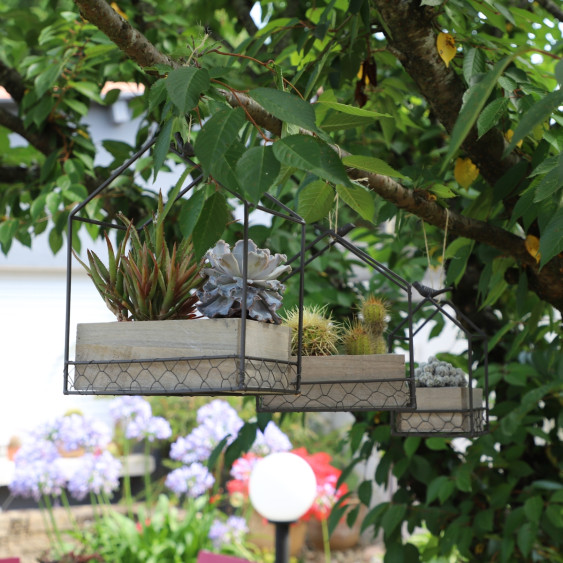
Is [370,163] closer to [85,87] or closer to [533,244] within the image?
[533,244]

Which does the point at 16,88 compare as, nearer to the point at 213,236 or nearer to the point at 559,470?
the point at 213,236

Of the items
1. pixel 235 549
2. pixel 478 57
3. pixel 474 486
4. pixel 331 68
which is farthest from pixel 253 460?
pixel 478 57

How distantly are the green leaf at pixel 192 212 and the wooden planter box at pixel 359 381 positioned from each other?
319mm

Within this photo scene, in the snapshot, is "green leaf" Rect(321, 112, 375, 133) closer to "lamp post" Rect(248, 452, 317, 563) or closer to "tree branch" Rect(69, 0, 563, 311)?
"tree branch" Rect(69, 0, 563, 311)

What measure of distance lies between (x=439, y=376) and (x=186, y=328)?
699 millimetres

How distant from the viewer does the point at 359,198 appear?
36.3 inches

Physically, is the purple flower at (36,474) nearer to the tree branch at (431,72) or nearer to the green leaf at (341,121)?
the tree branch at (431,72)

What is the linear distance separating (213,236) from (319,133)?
24cm

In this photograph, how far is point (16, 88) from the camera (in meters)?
2.20

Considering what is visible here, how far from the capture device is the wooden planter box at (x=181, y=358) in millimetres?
853

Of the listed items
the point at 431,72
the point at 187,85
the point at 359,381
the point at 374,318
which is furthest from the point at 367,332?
the point at 187,85

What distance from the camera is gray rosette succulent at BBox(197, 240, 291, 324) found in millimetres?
897

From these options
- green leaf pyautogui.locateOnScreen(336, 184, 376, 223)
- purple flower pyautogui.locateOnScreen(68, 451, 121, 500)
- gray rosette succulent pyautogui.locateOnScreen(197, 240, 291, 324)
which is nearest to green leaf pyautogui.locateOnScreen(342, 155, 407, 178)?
green leaf pyautogui.locateOnScreen(336, 184, 376, 223)

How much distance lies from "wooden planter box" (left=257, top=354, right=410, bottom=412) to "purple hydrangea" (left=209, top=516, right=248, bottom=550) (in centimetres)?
288
